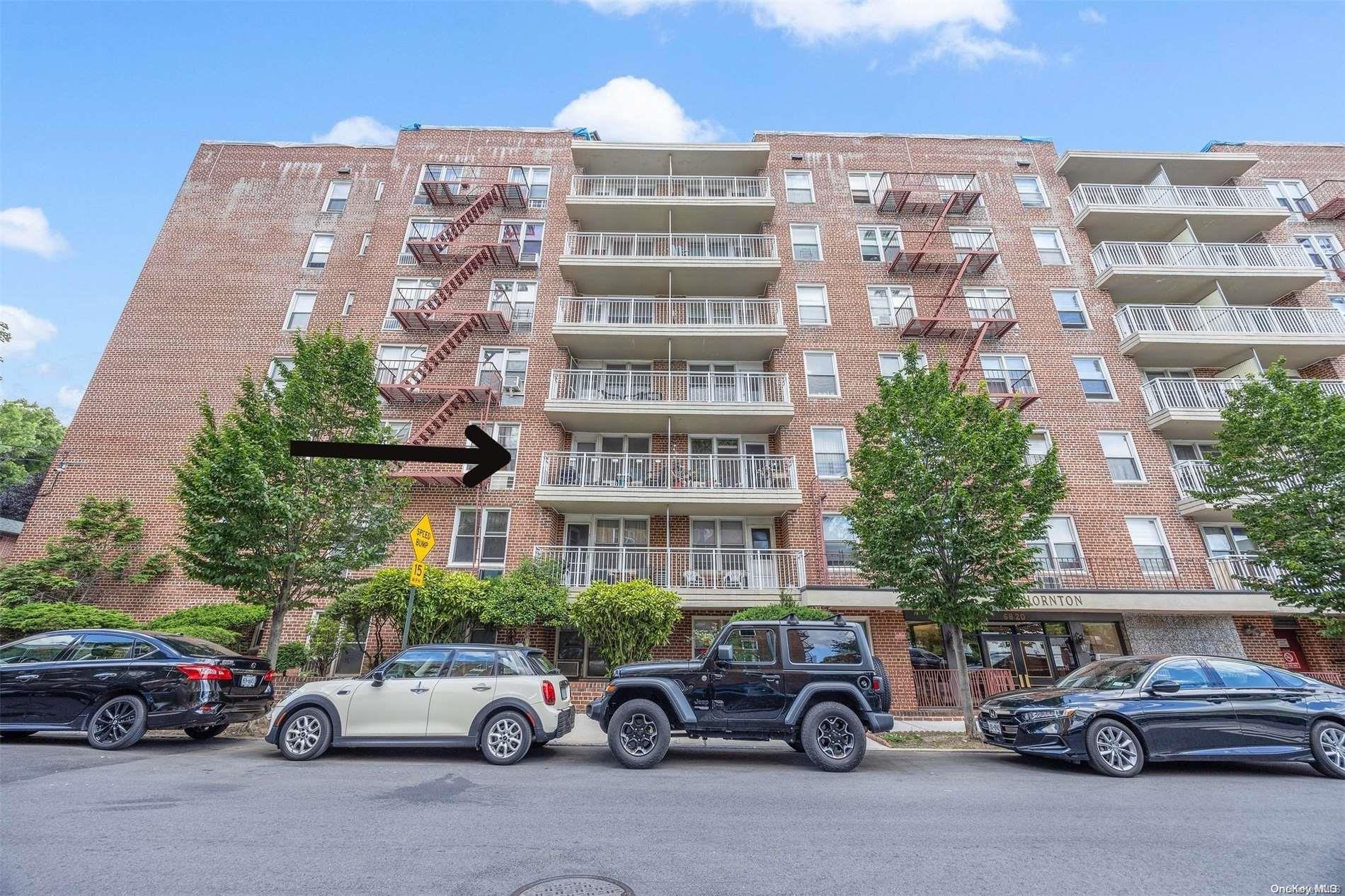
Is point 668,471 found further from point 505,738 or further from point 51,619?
point 51,619

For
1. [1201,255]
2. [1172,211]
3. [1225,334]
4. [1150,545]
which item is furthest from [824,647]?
[1172,211]

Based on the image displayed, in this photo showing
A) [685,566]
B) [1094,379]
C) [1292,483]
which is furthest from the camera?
[1094,379]

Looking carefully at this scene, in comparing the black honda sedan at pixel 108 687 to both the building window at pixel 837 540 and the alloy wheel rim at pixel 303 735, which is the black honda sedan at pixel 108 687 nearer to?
the alloy wheel rim at pixel 303 735

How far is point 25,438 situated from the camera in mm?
20859

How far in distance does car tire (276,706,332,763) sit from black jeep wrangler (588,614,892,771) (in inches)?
142

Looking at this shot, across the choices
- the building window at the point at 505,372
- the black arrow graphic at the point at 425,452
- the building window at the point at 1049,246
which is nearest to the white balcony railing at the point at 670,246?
the building window at the point at 505,372

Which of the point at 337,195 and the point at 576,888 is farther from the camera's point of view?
the point at 337,195

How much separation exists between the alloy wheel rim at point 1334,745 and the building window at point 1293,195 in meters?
24.2

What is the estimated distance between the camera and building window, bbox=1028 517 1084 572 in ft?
51.4

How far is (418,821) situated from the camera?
197 inches

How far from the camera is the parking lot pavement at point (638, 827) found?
155 inches

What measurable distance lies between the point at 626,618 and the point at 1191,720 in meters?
9.69

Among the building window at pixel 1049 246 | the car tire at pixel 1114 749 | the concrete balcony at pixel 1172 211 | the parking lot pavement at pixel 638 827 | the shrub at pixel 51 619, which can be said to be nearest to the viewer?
the parking lot pavement at pixel 638 827

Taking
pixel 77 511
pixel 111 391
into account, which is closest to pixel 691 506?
pixel 77 511
